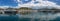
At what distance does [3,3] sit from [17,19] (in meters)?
0.24

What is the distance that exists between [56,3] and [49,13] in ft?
0.43

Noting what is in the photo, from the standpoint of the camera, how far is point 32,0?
1.11 m

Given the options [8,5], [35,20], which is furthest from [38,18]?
[8,5]

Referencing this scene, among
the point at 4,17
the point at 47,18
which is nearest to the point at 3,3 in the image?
the point at 4,17

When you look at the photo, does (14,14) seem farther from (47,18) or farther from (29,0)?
(47,18)

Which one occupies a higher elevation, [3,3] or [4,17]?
[3,3]

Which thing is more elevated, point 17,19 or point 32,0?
point 32,0

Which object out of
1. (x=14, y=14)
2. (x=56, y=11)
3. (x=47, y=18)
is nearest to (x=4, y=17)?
(x=14, y=14)

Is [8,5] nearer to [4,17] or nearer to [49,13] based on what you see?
[4,17]

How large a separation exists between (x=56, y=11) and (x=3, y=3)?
593mm

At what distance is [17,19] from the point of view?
112 centimetres

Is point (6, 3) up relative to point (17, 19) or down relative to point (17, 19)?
up

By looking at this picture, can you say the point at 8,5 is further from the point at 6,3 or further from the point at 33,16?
the point at 33,16

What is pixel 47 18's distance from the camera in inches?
43.4
